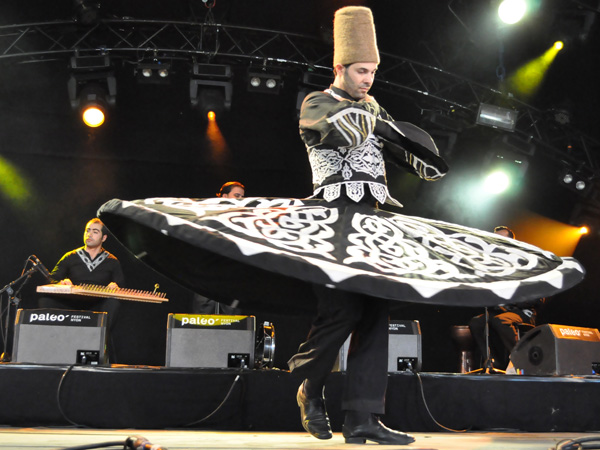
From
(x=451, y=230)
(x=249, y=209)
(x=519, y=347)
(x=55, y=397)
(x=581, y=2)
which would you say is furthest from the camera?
(x=581, y=2)

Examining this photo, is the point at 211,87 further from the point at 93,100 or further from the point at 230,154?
Result: the point at 230,154

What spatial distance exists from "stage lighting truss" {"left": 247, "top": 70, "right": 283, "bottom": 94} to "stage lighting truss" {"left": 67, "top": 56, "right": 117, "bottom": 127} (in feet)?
4.68

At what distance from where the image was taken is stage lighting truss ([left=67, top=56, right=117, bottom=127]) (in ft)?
22.3

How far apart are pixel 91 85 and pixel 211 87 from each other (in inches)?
49.5

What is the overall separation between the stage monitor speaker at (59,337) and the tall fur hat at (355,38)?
2.88 metres

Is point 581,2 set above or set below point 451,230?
above

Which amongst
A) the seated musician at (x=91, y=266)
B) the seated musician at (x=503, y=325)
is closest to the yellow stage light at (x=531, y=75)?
the seated musician at (x=503, y=325)

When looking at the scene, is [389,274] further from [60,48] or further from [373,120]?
[60,48]

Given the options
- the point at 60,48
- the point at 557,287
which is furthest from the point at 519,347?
the point at 60,48

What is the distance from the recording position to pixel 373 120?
7.84ft

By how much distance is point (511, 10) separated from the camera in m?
6.67

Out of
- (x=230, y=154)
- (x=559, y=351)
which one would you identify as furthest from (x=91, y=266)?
(x=559, y=351)

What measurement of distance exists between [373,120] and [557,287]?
0.84 meters

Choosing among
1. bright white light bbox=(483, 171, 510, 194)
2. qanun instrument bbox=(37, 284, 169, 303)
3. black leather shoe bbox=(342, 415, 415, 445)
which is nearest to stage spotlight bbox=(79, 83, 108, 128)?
qanun instrument bbox=(37, 284, 169, 303)
